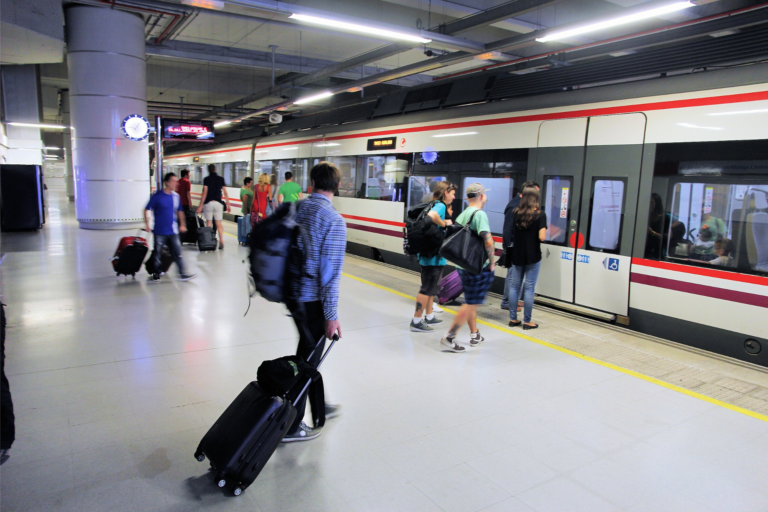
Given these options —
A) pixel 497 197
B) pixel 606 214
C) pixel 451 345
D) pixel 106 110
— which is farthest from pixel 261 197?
pixel 606 214

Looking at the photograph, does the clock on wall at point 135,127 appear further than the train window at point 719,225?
Yes

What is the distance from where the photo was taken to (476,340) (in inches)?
203

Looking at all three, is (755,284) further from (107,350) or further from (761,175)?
(107,350)

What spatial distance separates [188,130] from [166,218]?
323 inches

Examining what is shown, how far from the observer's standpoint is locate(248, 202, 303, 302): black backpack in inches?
107

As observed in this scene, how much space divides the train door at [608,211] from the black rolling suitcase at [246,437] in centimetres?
429

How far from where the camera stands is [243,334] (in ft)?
17.0

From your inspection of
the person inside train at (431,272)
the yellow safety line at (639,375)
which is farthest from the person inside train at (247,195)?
the person inside train at (431,272)

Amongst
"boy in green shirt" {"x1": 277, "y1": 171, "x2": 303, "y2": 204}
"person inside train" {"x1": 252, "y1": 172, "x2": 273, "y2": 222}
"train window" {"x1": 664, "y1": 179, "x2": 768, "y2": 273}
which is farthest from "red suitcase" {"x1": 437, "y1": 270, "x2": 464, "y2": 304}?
"person inside train" {"x1": 252, "y1": 172, "x2": 273, "y2": 222}

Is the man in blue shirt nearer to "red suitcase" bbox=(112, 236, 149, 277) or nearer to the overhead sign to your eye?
"red suitcase" bbox=(112, 236, 149, 277)

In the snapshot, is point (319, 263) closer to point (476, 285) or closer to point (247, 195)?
point (476, 285)

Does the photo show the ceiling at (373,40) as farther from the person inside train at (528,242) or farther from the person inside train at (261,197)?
the person inside train at (261,197)

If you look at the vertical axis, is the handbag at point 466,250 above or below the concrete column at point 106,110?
below

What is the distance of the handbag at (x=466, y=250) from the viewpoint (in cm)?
466
